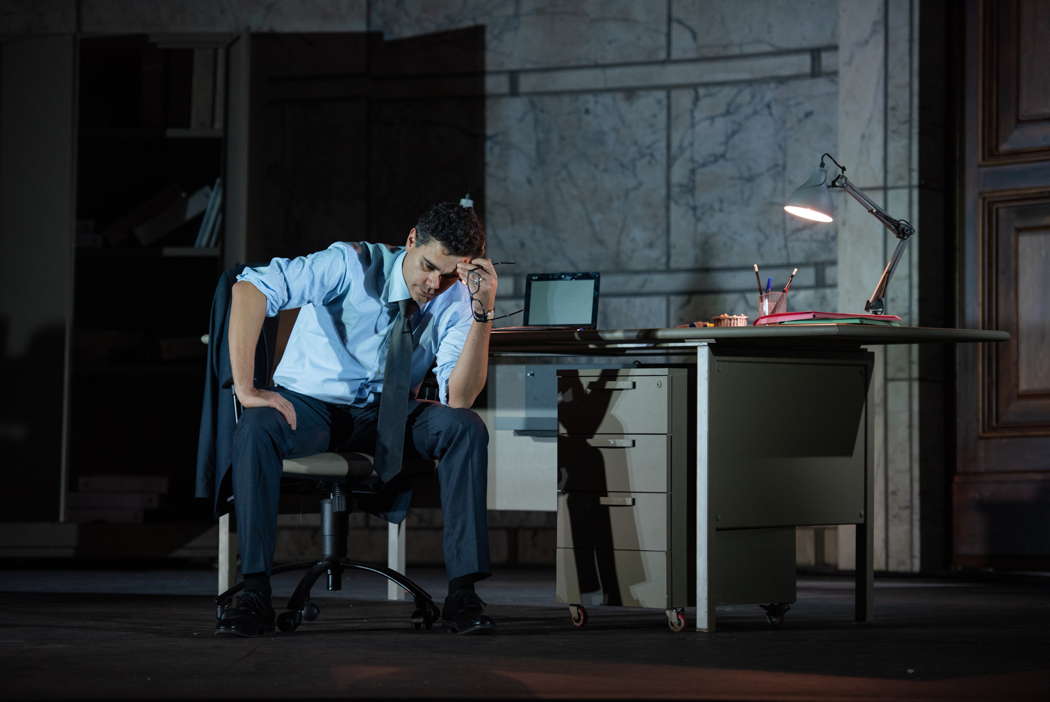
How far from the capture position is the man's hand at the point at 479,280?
3.44 m

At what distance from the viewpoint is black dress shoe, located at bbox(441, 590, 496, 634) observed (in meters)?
3.32

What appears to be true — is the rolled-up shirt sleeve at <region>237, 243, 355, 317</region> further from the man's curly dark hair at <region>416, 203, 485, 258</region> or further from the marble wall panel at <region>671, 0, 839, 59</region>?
the marble wall panel at <region>671, 0, 839, 59</region>

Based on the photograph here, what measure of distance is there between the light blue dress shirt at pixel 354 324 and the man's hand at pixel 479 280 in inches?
6.8

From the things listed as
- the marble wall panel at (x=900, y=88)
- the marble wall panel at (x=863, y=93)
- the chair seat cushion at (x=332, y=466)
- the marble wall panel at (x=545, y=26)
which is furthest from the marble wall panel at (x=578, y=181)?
the chair seat cushion at (x=332, y=466)

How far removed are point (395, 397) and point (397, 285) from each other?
28cm

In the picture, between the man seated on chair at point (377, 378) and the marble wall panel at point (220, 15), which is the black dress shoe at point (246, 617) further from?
the marble wall panel at point (220, 15)

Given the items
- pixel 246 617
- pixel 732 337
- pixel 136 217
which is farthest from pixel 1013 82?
pixel 246 617

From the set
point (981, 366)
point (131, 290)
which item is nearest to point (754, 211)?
point (981, 366)

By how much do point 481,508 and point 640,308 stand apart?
2.44 m

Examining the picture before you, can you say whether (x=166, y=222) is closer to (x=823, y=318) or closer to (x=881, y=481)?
(x=881, y=481)

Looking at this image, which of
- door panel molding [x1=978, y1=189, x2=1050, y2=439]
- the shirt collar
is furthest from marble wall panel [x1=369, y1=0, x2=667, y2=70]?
the shirt collar

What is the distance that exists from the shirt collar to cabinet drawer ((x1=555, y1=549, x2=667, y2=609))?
29.7 inches

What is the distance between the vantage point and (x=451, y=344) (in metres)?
3.62

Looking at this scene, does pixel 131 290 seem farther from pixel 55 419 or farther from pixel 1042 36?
pixel 1042 36
